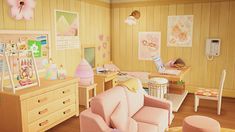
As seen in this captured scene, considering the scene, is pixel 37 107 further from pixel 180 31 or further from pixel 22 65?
pixel 180 31

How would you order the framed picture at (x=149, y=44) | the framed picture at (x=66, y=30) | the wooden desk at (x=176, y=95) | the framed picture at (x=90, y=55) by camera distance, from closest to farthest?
1. the framed picture at (x=66, y=30)
2. the wooden desk at (x=176, y=95)
3. the framed picture at (x=90, y=55)
4. the framed picture at (x=149, y=44)

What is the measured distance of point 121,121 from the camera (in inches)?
99.3

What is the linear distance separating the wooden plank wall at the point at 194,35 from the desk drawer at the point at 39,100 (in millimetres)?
3271

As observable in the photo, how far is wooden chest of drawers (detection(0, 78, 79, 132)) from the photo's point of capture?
2.89m

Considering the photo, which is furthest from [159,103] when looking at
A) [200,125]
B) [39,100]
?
[39,100]

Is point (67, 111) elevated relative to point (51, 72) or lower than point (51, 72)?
lower

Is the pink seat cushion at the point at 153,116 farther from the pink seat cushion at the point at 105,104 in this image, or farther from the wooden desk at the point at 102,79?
the wooden desk at the point at 102,79

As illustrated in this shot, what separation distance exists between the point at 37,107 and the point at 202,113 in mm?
3003

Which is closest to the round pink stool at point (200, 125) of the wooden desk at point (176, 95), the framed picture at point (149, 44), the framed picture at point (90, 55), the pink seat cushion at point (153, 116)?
the pink seat cushion at point (153, 116)

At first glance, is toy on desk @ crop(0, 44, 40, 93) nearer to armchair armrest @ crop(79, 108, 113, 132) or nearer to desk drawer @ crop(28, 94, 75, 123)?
desk drawer @ crop(28, 94, 75, 123)

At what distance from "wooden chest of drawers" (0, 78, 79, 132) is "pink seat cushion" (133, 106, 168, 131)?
1.26m

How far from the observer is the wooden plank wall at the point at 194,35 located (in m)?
5.14

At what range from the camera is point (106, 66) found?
5.67 meters

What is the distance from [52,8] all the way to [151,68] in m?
3.12
